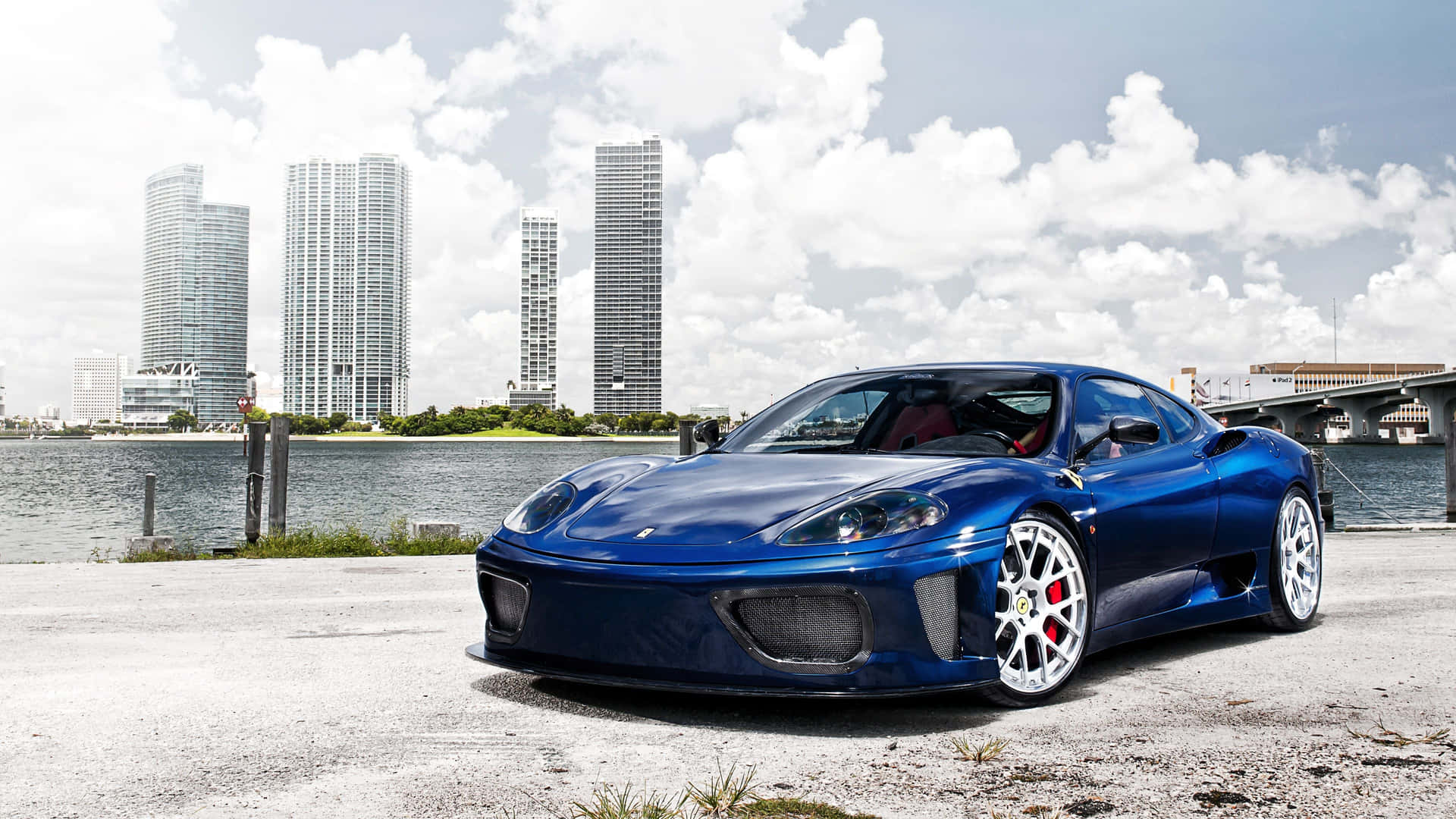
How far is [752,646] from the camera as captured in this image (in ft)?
10.6

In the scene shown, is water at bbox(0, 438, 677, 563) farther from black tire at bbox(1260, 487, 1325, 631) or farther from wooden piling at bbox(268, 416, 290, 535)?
black tire at bbox(1260, 487, 1325, 631)

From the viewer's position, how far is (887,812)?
8.07ft

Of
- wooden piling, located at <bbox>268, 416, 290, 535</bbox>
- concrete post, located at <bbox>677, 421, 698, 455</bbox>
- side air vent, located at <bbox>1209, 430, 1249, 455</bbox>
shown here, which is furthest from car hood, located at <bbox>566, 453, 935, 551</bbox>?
wooden piling, located at <bbox>268, 416, 290, 535</bbox>

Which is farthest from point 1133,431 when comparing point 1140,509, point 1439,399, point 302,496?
point 1439,399

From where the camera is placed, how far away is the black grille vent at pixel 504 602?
3.68 m

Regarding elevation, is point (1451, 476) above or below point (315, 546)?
above

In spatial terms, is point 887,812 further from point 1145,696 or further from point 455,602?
point 455,602

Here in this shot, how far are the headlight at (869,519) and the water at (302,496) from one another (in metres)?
11.1

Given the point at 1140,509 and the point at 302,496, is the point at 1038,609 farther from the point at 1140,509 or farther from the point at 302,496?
the point at 302,496

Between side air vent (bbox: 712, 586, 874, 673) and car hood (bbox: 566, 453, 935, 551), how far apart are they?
8.5 inches

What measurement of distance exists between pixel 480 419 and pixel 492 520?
15039cm

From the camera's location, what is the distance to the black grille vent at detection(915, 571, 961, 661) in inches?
128

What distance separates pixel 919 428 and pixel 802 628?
1433 millimetres

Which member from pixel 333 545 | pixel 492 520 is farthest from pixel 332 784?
pixel 492 520
